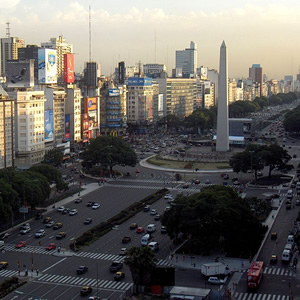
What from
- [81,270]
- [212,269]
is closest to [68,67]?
[81,270]

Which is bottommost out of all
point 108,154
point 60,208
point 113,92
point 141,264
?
point 60,208

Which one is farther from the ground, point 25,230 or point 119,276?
point 25,230

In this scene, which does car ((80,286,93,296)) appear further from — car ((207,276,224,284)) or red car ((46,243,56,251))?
red car ((46,243,56,251))

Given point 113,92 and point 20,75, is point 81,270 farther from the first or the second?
point 113,92

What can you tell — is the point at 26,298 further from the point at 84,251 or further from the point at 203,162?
the point at 203,162

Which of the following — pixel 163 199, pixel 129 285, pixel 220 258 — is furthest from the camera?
pixel 163 199

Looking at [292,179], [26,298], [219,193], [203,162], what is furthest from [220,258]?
[203,162]
